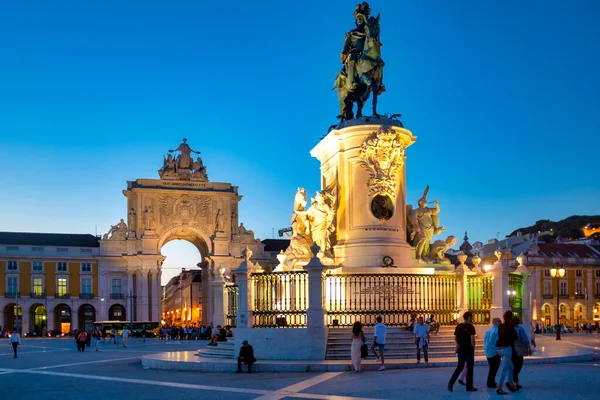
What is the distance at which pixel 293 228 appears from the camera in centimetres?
2028

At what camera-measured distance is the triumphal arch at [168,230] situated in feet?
245

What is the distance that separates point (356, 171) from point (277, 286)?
3725mm

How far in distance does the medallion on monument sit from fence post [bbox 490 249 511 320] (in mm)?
3080

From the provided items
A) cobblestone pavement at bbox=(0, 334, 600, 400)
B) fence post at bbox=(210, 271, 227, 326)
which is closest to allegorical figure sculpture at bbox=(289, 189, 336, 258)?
fence post at bbox=(210, 271, 227, 326)

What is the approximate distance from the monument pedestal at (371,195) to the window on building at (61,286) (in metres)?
60.1

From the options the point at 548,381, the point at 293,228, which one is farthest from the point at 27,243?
the point at 548,381

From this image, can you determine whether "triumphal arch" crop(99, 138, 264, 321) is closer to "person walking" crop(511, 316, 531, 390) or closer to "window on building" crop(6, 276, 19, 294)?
"window on building" crop(6, 276, 19, 294)

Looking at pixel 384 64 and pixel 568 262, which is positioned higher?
pixel 384 64

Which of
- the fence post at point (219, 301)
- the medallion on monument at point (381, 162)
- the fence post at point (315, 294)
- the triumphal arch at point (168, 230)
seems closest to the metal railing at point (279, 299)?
the fence post at point (315, 294)

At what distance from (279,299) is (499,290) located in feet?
15.9

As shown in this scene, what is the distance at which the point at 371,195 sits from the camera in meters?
19.4

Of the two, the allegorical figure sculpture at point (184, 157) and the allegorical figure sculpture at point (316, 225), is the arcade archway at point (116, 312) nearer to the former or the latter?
the allegorical figure sculpture at point (184, 157)

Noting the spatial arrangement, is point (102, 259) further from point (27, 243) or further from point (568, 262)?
point (568, 262)

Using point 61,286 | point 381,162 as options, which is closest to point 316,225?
point 381,162
